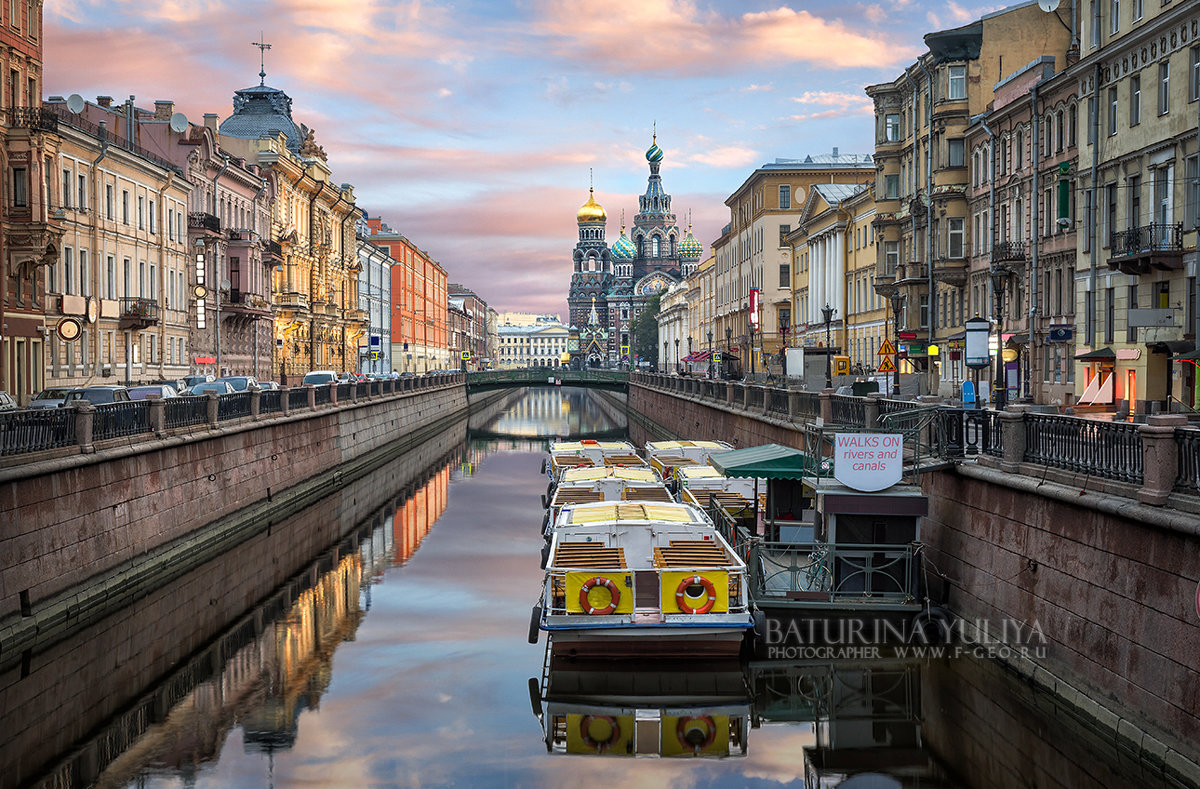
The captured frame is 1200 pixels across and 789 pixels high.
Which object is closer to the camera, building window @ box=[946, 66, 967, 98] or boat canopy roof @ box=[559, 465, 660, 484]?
boat canopy roof @ box=[559, 465, 660, 484]

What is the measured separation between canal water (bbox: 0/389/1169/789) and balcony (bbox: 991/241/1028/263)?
28240 millimetres

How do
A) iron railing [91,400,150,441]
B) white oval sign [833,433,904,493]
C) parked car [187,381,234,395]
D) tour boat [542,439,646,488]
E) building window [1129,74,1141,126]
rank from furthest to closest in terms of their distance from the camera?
parked car [187,381,234,395]
tour boat [542,439,646,488]
building window [1129,74,1141,126]
iron railing [91,400,150,441]
white oval sign [833,433,904,493]

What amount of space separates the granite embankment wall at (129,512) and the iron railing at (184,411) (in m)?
0.43

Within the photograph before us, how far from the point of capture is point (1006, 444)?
19797mm

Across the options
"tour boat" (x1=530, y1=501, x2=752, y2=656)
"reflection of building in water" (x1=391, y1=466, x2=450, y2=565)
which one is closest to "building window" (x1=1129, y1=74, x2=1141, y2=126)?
"tour boat" (x1=530, y1=501, x2=752, y2=656)

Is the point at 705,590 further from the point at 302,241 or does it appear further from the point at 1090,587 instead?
the point at 302,241

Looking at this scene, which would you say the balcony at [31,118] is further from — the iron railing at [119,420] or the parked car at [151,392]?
the iron railing at [119,420]

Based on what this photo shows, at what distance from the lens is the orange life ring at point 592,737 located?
17812 mm

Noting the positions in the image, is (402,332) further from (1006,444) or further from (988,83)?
(1006,444)

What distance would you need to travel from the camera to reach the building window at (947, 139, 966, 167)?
55375mm

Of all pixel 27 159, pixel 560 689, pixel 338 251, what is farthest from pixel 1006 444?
pixel 338 251

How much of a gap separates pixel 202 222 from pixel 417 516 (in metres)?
26.7

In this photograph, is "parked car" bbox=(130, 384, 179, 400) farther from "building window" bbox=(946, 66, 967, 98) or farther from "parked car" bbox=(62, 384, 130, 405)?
"building window" bbox=(946, 66, 967, 98)

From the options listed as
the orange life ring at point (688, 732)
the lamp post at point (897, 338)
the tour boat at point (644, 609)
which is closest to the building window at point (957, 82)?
the lamp post at point (897, 338)
